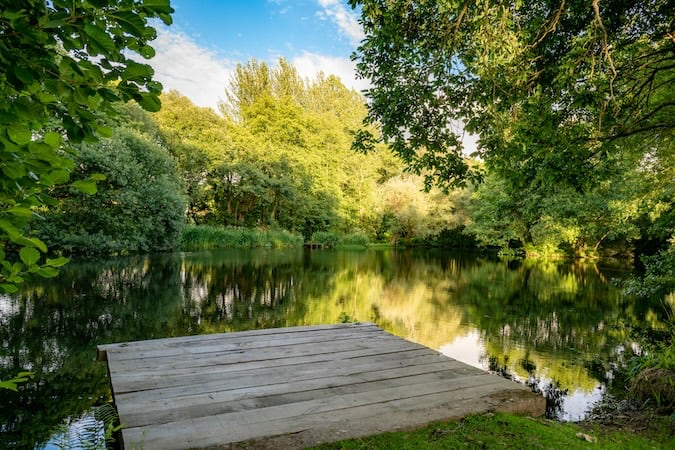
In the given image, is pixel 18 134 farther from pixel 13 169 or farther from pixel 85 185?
pixel 85 185

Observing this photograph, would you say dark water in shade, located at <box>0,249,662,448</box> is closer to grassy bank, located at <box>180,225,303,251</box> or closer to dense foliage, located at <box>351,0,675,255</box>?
dense foliage, located at <box>351,0,675,255</box>

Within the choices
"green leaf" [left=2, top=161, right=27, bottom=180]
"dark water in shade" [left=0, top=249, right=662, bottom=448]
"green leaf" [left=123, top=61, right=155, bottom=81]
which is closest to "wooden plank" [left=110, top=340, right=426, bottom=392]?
"dark water in shade" [left=0, top=249, right=662, bottom=448]

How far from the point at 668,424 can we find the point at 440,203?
98.5 ft

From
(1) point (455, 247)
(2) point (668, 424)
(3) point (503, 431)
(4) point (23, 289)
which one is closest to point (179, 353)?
(3) point (503, 431)

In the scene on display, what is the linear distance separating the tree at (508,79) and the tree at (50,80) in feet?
13.2

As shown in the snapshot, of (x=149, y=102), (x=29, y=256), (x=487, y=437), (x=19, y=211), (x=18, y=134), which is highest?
(x=149, y=102)

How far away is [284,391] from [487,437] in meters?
1.27

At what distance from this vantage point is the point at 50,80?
3.05 feet

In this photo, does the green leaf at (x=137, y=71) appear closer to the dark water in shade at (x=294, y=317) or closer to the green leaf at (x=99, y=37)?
the green leaf at (x=99, y=37)

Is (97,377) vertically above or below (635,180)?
below

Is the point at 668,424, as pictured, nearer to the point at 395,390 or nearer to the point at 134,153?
the point at 395,390

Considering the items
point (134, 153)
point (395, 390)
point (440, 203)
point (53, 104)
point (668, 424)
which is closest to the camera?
point (53, 104)

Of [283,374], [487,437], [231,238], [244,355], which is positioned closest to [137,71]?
[487,437]

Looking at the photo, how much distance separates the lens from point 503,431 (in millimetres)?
2447
